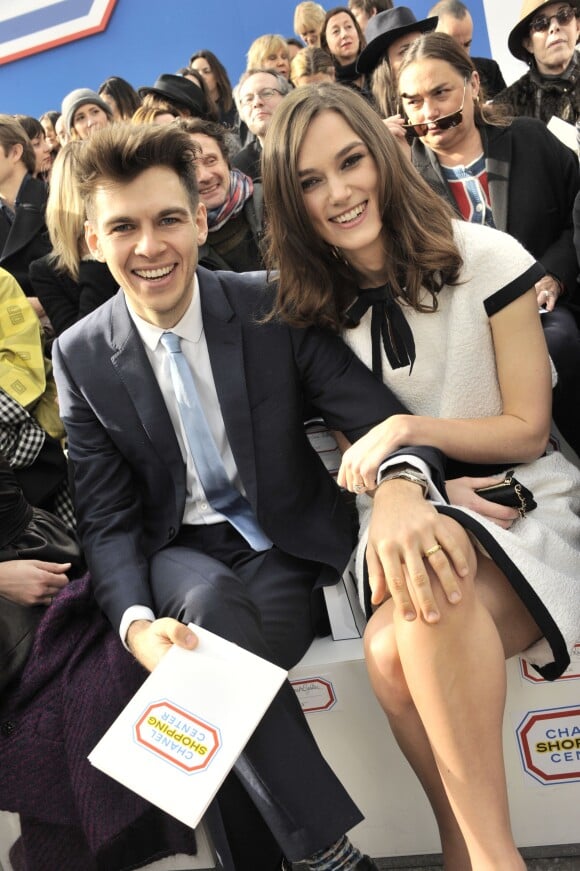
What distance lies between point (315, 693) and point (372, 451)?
1.97 ft

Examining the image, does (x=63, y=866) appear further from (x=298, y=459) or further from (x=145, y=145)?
(x=145, y=145)

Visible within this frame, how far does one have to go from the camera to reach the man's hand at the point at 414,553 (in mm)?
1517

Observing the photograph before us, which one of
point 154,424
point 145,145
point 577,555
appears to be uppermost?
point 145,145

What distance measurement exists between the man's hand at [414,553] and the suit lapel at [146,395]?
65cm

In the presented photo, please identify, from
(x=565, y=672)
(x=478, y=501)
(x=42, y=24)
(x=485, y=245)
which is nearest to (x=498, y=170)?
(x=485, y=245)

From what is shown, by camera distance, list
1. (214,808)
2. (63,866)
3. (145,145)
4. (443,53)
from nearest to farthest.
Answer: (214,808)
(63,866)
(145,145)
(443,53)

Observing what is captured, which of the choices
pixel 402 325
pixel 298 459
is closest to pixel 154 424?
pixel 298 459

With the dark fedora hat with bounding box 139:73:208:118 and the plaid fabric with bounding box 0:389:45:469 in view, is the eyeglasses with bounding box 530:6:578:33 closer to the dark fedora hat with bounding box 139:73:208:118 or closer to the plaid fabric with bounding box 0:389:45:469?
the dark fedora hat with bounding box 139:73:208:118

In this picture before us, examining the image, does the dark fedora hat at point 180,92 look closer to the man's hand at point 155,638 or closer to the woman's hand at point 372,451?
the woman's hand at point 372,451

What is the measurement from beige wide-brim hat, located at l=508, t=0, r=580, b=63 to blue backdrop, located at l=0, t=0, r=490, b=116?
350cm

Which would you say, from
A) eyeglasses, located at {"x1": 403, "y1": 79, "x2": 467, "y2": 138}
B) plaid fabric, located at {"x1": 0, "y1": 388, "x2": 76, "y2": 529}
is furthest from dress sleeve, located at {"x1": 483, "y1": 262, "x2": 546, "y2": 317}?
plaid fabric, located at {"x1": 0, "y1": 388, "x2": 76, "y2": 529}

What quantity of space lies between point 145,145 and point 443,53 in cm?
125

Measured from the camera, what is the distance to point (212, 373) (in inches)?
82.8

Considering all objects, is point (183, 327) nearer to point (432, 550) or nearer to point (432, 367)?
point (432, 367)
